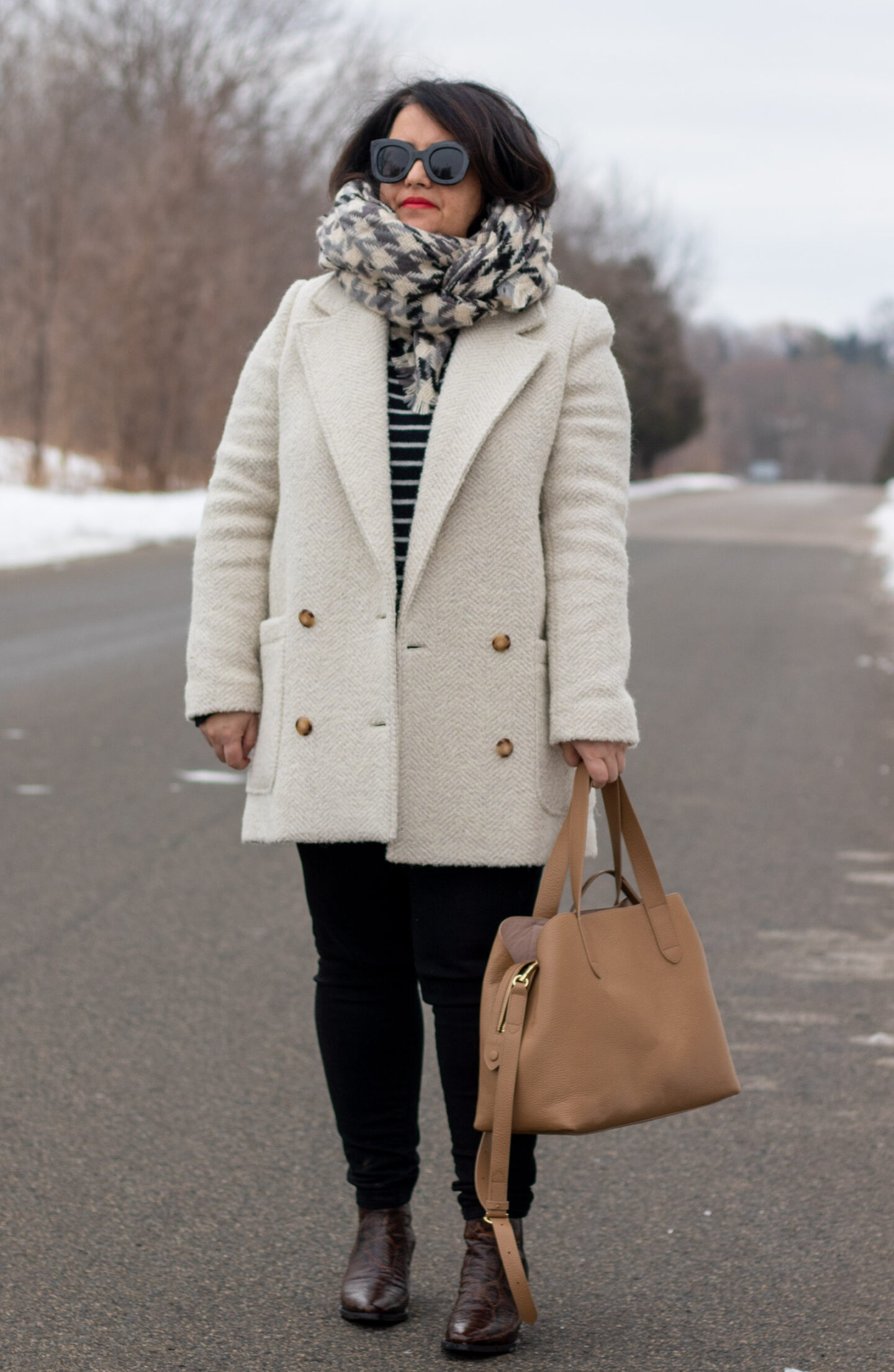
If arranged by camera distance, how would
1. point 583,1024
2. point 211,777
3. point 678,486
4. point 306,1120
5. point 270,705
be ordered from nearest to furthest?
point 583,1024 < point 270,705 < point 306,1120 < point 211,777 < point 678,486

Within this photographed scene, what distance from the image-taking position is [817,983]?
460 cm

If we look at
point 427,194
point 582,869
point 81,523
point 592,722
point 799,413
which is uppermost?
point 427,194

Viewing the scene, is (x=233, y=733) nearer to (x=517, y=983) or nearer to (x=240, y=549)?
(x=240, y=549)

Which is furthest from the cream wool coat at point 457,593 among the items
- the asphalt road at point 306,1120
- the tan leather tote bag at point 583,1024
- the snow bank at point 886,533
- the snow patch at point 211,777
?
the snow bank at point 886,533

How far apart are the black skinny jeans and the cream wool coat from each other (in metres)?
0.07

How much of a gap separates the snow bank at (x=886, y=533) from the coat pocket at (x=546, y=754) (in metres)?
15.2

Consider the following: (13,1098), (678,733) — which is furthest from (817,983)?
(678,733)

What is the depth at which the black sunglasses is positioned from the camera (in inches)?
102

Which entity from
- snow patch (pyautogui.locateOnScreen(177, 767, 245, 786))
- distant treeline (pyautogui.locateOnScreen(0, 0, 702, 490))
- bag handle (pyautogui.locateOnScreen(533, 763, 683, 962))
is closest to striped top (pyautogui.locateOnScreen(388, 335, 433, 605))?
bag handle (pyautogui.locateOnScreen(533, 763, 683, 962))

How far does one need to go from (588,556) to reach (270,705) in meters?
0.55

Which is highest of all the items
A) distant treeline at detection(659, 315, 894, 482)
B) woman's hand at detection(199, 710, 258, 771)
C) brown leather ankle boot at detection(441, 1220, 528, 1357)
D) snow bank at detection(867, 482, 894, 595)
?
woman's hand at detection(199, 710, 258, 771)

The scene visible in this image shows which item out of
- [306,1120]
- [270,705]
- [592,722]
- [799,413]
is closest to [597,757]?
[592,722]

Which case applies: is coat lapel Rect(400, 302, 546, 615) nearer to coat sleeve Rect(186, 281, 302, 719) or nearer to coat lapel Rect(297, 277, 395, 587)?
coat lapel Rect(297, 277, 395, 587)

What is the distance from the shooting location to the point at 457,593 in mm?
2584
